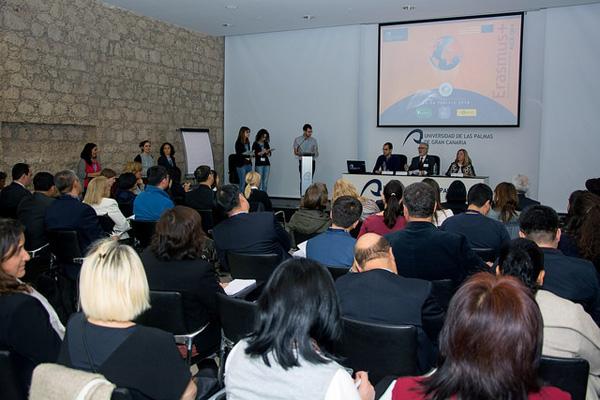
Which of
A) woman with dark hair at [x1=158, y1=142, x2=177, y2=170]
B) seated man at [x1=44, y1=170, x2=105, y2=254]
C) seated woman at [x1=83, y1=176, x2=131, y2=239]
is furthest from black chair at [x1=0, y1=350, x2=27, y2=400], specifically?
woman with dark hair at [x1=158, y1=142, x2=177, y2=170]

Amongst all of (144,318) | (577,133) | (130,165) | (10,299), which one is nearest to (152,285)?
(144,318)

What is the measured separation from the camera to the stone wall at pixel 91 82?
7809 millimetres

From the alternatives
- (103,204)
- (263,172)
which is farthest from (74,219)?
(263,172)

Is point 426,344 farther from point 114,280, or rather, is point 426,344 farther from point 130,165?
point 130,165

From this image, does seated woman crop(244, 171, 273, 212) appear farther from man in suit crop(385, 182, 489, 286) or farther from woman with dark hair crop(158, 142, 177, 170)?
woman with dark hair crop(158, 142, 177, 170)

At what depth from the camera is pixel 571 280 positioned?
2.56 meters

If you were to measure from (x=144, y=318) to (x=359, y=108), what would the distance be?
9.42 m

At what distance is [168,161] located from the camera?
33.7 feet

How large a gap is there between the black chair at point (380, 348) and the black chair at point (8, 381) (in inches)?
47.2

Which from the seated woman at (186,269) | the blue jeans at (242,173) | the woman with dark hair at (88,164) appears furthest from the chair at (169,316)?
the blue jeans at (242,173)

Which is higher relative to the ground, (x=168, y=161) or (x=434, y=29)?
(x=434, y=29)

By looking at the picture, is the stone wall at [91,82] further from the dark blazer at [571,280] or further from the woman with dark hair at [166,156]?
the dark blazer at [571,280]

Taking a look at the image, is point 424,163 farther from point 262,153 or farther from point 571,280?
point 571,280

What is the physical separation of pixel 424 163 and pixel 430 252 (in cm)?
727
